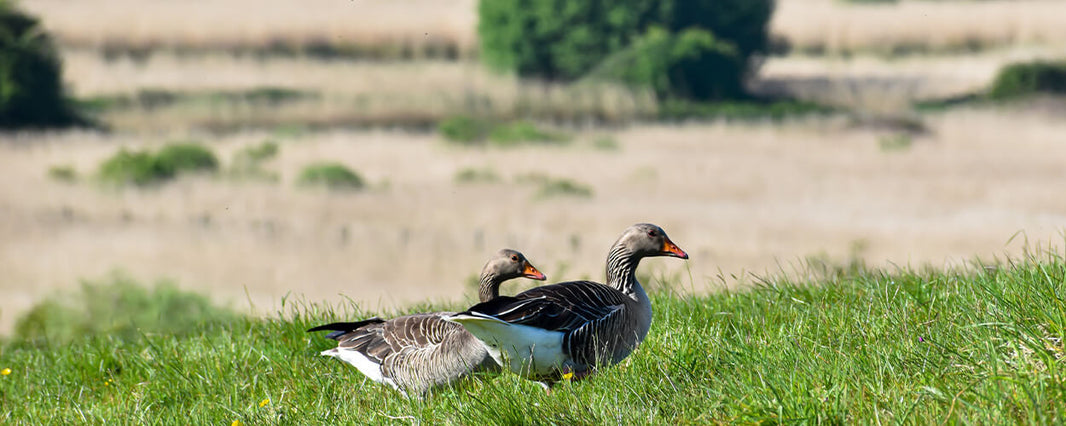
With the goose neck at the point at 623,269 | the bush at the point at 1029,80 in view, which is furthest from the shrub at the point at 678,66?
the goose neck at the point at 623,269

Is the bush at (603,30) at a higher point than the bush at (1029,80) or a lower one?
higher

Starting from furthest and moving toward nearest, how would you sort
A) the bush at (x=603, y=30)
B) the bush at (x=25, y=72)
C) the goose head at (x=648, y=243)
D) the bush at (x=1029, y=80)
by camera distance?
the bush at (x=603, y=30) < the bush at (x=1029, y=80) < the bush at (x=25, y=72) < the goose head at (x=648, y=243)

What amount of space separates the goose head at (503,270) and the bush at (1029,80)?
2056 inches

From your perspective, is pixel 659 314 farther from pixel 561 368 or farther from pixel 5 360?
Result: pixel 5 360

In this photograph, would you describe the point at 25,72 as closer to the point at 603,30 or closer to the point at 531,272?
the point at 603,30

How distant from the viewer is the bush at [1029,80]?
5322 centimetres

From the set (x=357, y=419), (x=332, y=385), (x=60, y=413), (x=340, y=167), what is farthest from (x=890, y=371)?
(x=340, y=167)

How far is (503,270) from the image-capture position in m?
7.13

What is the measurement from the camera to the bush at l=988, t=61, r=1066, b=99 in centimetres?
5322

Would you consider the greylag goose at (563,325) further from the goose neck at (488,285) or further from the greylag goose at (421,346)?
the goose neck at (488,285)

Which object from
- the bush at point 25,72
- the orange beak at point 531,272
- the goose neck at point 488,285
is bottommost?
the goose neck at point 488,285

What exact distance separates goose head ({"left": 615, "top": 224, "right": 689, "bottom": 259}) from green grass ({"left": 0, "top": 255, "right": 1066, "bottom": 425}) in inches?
22.1

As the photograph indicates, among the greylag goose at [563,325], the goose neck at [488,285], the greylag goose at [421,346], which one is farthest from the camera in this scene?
the goose neck at [488,285]

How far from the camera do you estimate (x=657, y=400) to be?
550 centimetres
